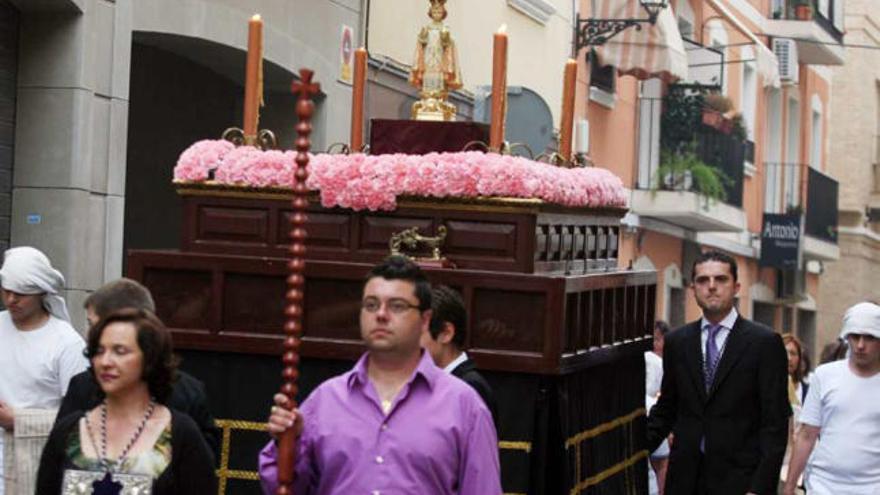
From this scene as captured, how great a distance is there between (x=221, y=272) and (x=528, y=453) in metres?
1.59

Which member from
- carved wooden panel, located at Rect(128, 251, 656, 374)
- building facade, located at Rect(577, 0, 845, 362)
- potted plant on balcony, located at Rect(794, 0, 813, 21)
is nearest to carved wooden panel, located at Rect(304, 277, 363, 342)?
carved wooden panel, located at Rect(128, 251, 656, 374)

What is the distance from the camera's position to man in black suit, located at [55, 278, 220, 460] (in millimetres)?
7723

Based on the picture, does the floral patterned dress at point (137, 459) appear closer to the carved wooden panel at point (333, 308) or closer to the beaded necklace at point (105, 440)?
the beaded necklace at point (105, 440)

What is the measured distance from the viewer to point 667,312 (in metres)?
30.4

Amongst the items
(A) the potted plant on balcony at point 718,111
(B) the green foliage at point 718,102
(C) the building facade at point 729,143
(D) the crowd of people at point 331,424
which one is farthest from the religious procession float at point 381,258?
(B) the green foliage at point 718,102

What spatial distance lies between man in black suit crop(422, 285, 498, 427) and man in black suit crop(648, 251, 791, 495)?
2.77 meters

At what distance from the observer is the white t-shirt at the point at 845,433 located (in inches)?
455

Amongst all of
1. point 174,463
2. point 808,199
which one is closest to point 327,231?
point 174,463

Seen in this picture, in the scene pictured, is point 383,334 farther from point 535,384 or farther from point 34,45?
point 34,45

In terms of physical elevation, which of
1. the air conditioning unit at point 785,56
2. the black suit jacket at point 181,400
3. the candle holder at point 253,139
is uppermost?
the air conditioning unit at point 785,56

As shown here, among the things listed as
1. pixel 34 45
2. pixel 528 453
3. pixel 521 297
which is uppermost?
pixel 34 45

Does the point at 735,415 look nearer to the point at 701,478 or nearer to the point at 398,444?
the point at 701,478

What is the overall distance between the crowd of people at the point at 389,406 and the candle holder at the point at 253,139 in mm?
1087

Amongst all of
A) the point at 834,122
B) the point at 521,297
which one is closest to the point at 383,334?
the point at 521,297
